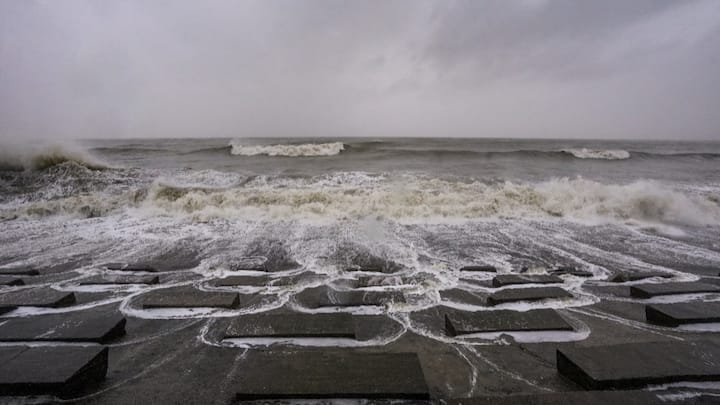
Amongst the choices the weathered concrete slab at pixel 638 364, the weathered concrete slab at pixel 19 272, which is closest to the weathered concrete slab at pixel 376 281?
the weathered concrete slab at pixel 638 364

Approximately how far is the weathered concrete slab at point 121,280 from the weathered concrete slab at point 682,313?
608 centimetres

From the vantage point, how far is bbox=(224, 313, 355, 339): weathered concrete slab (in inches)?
121

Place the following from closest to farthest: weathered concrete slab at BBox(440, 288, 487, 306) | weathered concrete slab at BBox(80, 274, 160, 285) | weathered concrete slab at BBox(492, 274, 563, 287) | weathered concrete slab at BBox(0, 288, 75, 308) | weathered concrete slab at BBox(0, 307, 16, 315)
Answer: weathered concrete slab at BBox(0, 307, 16, 315), weathered concrete slab at BBox(0, 288, 75, 308), weathered concrete slab at BBox(440, 288, 487, 306), weathered concrete slab at BBox(492, 274, 563, 287), weathered concrete slab at BBox(80, 274, 160, 285)

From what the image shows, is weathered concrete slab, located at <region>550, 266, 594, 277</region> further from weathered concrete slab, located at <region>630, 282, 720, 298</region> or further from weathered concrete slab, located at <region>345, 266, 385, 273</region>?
weathered concrete slab, located at <region>345, 266, 385, 273</region>

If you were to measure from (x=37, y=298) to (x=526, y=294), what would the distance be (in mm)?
5903

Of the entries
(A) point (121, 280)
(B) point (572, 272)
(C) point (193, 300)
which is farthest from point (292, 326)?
(B) point (572, 272)

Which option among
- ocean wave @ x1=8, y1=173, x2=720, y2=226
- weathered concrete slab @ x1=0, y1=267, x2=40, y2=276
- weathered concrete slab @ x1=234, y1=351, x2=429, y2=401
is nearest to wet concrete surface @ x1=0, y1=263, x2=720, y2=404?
weathered concrete slab @ x1=234, y1=351, x2=429, y2=401

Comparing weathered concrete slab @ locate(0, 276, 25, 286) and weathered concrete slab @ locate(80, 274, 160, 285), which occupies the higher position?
weathered concrete slab @ locate(0, 276, 25, 286)

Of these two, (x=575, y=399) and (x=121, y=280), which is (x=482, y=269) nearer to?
(x=575, y=399)

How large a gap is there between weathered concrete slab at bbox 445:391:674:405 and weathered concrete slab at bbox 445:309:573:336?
1.04m

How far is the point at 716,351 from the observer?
8.61 ft

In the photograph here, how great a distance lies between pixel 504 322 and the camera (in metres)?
3.26

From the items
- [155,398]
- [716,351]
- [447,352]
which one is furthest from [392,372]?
[716,351]

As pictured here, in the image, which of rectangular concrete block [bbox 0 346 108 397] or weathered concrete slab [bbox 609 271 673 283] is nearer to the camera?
rectangular concrete block [bbox 0 346 108 397]
